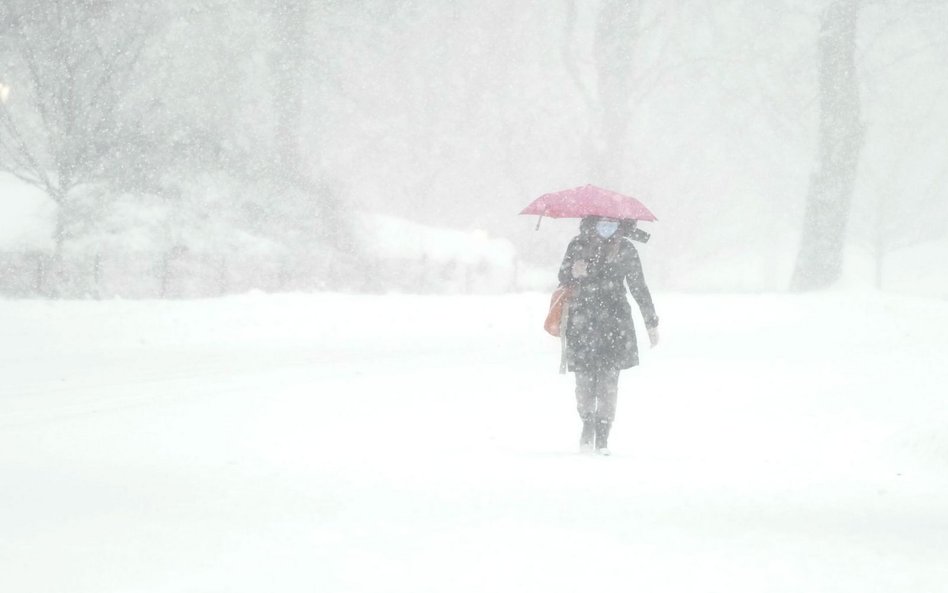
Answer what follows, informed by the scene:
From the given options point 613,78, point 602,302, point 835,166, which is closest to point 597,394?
point 602,302

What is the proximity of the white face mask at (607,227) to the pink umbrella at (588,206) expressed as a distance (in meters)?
0.08

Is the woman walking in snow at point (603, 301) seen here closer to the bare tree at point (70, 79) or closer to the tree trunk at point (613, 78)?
the bare tree at point (70, 79)

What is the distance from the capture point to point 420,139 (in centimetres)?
3766

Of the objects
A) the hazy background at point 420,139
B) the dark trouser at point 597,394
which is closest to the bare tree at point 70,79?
the hazy background at point 420,139

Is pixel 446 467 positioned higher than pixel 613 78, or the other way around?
pixel 613 78

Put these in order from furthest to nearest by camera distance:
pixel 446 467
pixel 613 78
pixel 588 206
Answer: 1. pixel 613 78
2. pixel 588 206
3. pixel 446 467

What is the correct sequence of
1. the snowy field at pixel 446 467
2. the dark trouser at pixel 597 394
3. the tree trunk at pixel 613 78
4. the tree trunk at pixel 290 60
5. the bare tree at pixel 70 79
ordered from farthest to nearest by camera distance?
1. the tree trunk at pixel 613 78
2. the tree trunk at pixel 290 60
3. the bare tree at pixel 70 79
4. the dark trouser at pixel 597 394
5. the snowy field at pixel 446 467

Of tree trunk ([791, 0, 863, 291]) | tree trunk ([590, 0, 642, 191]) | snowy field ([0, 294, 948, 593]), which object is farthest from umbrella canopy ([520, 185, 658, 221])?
tree trunk ([590, 0, 642, 191])

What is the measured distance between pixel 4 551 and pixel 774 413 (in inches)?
308

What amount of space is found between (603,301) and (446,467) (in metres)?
1.76

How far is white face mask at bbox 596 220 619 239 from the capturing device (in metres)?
7.66

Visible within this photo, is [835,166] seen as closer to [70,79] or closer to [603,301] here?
[70,79]

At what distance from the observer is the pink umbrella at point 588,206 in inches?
295

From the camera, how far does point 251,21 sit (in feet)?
85.7
